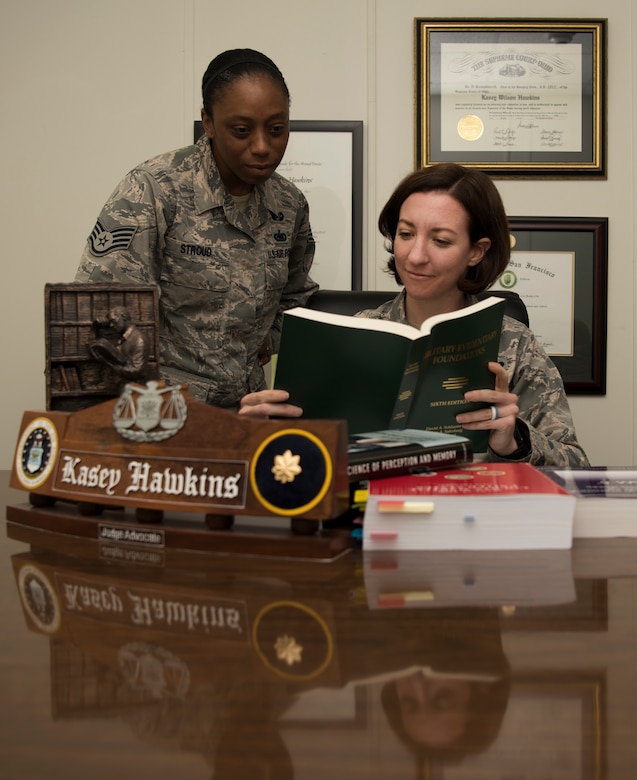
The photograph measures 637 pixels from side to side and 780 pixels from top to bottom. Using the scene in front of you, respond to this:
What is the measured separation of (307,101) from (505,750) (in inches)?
106

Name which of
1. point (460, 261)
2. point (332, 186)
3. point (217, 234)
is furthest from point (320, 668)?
point (332, 186)

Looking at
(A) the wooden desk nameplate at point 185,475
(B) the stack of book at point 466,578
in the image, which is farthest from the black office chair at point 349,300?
(B) the stack of book at point 466,578

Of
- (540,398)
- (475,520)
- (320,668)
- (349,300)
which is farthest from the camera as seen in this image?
(349,300)

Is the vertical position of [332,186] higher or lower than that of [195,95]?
lower

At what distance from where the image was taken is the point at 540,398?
173 centimetres

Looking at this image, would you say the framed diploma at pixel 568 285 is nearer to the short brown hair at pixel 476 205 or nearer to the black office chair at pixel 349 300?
the black office chair at pixel 349 300

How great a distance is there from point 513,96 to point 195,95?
3.60 feet

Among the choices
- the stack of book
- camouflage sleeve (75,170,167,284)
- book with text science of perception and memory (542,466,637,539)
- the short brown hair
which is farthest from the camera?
camouflage sleeve (75,170,167,284)

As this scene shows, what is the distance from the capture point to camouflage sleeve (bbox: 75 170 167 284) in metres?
2.12

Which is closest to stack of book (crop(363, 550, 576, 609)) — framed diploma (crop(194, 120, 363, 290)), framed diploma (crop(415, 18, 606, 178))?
framed diploma (crop(194, 120, 363, 290))

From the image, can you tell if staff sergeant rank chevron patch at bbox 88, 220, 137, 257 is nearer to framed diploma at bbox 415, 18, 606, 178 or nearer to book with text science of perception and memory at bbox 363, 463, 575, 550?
framed diploma at bbox 415, 18, 606, 178

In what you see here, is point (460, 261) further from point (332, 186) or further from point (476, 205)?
point (332, 186)

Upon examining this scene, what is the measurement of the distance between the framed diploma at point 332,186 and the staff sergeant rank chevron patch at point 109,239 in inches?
33.7

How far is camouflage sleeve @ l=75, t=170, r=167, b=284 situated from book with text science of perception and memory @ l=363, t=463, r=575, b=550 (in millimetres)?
1380
